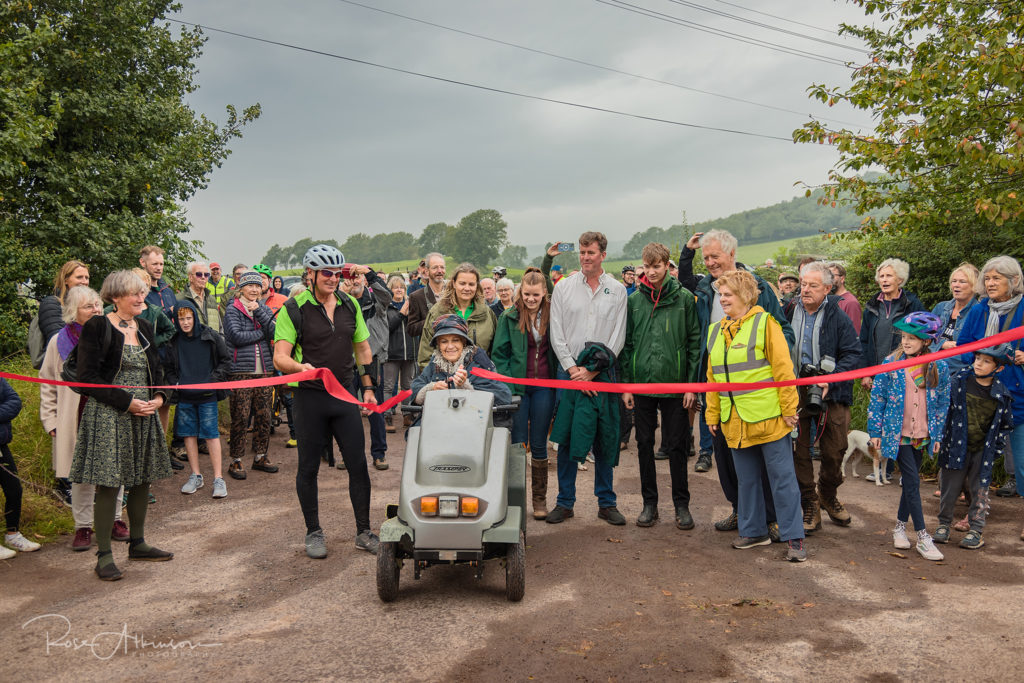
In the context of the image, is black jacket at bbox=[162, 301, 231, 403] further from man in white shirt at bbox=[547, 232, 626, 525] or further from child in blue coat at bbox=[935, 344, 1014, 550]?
child in blue coat at bbox=[935, 344, 1014, 550]

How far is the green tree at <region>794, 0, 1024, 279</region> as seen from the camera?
24.3 feet

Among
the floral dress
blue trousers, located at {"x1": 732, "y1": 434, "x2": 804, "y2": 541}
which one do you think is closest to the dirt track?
blue trousers, located at {"x1": 732, "y1": 434, "x2": 804, "y2": 541}

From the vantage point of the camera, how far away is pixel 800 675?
357cm

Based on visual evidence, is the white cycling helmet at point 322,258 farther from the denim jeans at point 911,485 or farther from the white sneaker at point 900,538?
the white sneaker at point 900,538

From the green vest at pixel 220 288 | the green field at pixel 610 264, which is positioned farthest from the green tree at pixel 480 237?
the green vest at pixel 220 288

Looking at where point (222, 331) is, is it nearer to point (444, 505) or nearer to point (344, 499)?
point (344, 499)

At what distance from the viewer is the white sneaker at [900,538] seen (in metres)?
5.50

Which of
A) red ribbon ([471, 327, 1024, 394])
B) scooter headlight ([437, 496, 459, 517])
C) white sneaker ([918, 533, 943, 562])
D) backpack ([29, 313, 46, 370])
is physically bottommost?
white sneaker ([918, 533, 943, 562])

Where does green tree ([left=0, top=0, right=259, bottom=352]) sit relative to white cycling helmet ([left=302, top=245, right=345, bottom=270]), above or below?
above

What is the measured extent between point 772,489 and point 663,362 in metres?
1.34

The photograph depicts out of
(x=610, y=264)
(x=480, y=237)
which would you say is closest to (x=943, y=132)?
(x=610, y=264)

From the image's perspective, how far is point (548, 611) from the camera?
440 centimetres

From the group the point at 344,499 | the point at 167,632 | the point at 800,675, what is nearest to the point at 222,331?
the point at 344,499

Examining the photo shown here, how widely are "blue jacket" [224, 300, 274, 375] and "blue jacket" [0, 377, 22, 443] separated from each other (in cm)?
285
